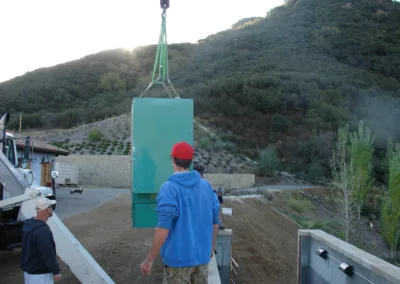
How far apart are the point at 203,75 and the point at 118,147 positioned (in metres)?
40.7

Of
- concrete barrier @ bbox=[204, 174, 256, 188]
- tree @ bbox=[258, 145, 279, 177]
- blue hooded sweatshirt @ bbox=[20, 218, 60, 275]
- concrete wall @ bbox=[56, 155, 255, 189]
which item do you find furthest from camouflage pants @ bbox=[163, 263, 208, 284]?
tree @ bbox=[258, 145, 279, 177]

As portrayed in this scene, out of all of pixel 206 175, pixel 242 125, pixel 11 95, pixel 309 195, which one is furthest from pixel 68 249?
pixel 11 95

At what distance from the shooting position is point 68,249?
5.96 metres

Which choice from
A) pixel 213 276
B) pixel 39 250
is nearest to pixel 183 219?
pixel 39 250

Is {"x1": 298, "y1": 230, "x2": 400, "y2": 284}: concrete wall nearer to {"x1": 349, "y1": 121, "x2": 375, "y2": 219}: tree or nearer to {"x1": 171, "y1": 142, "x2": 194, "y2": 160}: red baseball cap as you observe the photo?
{"x1": 171, "y1": 142, "x2": 194, "y2": 160}: red baseball cap

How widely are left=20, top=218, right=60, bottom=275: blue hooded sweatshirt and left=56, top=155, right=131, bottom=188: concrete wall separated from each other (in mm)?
28439

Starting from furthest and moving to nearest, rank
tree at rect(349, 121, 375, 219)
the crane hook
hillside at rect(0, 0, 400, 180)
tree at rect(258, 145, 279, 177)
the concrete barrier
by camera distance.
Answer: hillside at rect(0, 0, 400, 180) < tree at rect(258, 145, 279, 177) < the concrete barrier < tree at rect(349, 121, 375, 219) < the crane hook

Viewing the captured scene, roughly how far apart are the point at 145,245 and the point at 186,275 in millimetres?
5922

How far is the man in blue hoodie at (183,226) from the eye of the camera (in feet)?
11.7

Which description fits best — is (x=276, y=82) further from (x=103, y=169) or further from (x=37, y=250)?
(x=37, y=250)

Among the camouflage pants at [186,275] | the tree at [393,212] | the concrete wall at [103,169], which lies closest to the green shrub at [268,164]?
the concrete wall at [103,169]

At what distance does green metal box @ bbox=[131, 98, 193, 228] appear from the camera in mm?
5668

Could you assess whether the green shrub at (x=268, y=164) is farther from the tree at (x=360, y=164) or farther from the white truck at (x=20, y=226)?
the white truck at (x=20, y=226)

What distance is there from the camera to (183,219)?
12.0 feet
